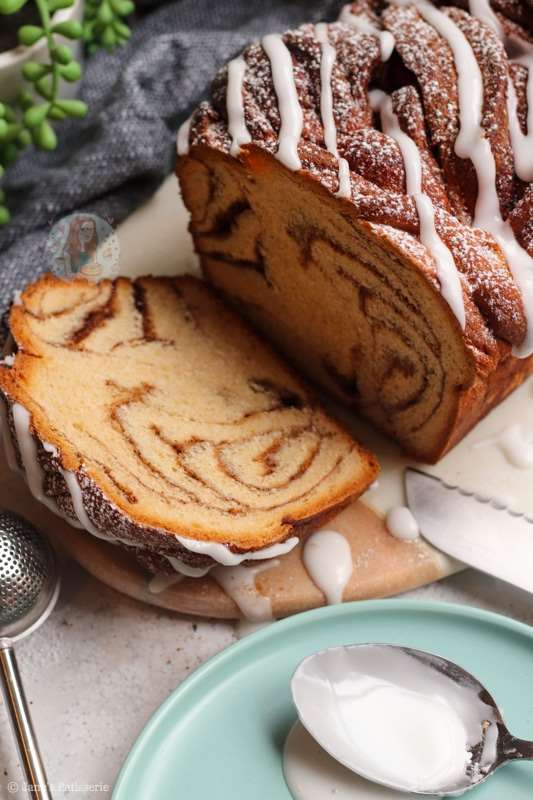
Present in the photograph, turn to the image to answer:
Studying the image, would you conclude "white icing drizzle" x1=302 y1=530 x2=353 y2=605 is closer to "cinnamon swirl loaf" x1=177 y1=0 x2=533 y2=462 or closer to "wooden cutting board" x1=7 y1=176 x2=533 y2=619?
"wooden cutting board" x1=7 y1=176 x2=533 y2=619

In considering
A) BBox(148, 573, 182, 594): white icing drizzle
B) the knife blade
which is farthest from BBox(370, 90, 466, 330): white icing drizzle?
BBox(148, 573, 182, 594): white icing drizzle

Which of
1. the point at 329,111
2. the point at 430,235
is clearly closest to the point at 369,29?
the point at 329,111

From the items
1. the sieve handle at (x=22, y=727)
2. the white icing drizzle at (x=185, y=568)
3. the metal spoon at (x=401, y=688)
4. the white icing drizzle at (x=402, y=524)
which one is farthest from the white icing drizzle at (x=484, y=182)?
the sieve handle at (x=22, y=727)

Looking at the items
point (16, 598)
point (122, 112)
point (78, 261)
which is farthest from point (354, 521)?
point (122, 112)

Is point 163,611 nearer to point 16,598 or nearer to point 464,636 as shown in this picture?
point 16,598

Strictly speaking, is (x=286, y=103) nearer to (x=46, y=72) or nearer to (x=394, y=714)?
(x=46, y=72)

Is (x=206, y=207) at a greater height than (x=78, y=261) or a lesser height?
greater

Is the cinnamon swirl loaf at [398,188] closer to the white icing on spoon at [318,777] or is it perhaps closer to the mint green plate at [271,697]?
the mint green plate at [271,697]
